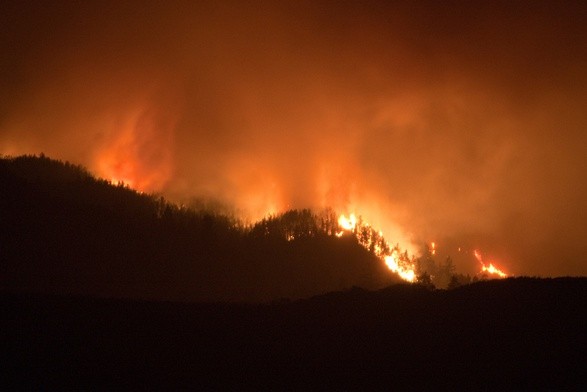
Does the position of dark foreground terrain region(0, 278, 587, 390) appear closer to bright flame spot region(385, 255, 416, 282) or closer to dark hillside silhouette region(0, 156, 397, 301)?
dark hillside silhouette region(0, 156, 397, 301)

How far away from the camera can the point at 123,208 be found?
6181 inches

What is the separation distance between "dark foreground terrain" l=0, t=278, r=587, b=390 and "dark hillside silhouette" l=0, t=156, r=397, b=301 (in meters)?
70.4

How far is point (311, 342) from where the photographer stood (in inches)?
1069

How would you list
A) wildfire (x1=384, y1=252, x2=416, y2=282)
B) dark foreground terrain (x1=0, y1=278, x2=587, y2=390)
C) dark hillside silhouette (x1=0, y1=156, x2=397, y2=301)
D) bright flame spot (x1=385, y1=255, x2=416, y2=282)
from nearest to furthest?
dark foreground terrain (x1=0, y1=278, x2=587, y2=390)
dark hillside silhouette (x1=0, y1=156, x2=397, y2=301)
bright flame spot (x1=385, y1=255, x2=416, y2=282)
wildfire (x1=384, y1=252, x2=416, y2=282)

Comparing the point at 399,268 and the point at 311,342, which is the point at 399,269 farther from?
the point at 311,342

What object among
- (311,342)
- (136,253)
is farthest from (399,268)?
(311,342)

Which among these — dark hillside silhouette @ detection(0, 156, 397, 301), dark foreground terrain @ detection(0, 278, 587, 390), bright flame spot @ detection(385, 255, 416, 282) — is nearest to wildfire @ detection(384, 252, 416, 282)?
bright flame spot @ detection(385, 255, 416, 282)

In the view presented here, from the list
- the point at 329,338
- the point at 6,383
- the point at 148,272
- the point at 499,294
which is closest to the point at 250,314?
the point at 329,338

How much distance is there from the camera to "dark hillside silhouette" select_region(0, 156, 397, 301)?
351 ft

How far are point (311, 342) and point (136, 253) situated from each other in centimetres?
11111

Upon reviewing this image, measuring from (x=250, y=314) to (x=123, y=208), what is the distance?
453ft

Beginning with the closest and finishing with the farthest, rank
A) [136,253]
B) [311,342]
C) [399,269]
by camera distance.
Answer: [311,342] < [136,253] < [399,269]

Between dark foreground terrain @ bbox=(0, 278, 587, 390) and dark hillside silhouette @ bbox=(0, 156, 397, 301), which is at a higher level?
dark hillside silhouette @ bbox=(0, 156, 397, 301)

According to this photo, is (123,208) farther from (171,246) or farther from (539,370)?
(539,370)
